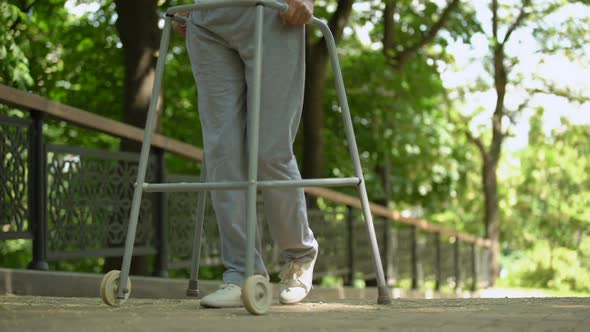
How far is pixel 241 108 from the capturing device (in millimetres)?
3400

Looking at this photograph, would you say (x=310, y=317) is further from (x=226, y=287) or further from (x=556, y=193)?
(x=556, y=193)

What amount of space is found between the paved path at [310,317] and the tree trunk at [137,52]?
5.03 meters

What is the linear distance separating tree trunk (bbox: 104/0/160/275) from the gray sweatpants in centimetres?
495

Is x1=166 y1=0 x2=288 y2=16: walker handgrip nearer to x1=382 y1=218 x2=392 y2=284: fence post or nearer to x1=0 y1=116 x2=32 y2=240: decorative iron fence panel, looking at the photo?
x1=0 y1=116 x2=32 y2=240: decorative iron fence panel

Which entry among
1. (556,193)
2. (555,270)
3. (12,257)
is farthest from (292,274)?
(556,193)

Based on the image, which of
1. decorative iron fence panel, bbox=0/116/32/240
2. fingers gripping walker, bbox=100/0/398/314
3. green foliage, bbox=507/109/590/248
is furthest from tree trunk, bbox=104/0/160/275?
green foliage, bbox=507/109/590/248

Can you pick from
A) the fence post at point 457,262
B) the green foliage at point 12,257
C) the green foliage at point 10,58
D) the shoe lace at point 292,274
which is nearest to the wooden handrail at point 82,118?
the green foliage at point 10,58

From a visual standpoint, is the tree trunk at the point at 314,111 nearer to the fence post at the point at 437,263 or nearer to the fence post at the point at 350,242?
the fence post at the point at 350,242

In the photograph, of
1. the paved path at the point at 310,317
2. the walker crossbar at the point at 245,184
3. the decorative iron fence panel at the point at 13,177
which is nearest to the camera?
the paved path at the point at 310,317

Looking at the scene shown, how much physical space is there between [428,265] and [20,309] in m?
13.2

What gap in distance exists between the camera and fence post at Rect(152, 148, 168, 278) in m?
6.63

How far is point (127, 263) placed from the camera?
10.8 feet

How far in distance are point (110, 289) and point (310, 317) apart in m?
0.80

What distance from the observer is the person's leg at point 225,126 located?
333 cm
